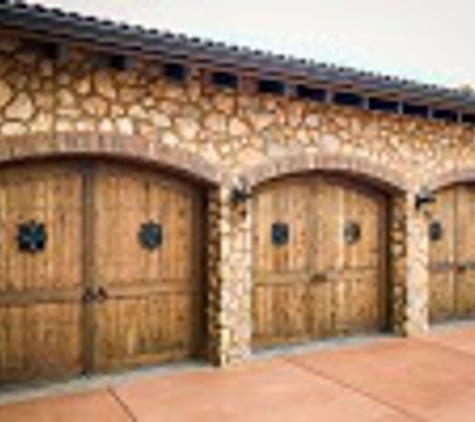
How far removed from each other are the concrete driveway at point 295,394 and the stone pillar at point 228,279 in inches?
12.9

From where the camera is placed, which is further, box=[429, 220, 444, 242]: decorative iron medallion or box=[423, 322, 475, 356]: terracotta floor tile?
box=[429, 220, 444, 242]: decorative iron medallion

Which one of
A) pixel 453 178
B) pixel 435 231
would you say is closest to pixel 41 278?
pixel 435 231

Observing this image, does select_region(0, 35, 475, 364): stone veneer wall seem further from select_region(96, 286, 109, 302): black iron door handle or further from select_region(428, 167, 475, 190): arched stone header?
select_region(96, 286, 109, 302): black iron door handle

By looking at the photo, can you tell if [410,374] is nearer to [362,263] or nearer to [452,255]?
[362,263]

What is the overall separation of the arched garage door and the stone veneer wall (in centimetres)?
42

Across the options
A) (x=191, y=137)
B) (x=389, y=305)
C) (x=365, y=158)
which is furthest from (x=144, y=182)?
(x=389, y=305)

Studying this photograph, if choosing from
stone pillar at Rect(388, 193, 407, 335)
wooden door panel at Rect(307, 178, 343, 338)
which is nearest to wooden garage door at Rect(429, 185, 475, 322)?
stone pillar at Rect(388, 193, 407, 335)

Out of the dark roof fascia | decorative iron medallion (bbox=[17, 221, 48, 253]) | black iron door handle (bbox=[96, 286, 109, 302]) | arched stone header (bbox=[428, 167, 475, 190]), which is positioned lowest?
black iron door handle (bbox=[96, 286, 109, 302])

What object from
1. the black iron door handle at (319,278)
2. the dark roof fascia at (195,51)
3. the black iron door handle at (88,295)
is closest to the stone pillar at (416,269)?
the black iron door handle at (319,278)

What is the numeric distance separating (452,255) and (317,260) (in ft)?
10.1

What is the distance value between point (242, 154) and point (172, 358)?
2.78m

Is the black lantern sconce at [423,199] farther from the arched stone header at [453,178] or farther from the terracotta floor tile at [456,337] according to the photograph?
the terracotta floor tile at [456,337]

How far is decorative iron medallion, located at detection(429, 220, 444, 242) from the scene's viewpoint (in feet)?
32.1

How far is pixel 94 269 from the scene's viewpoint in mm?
6848
